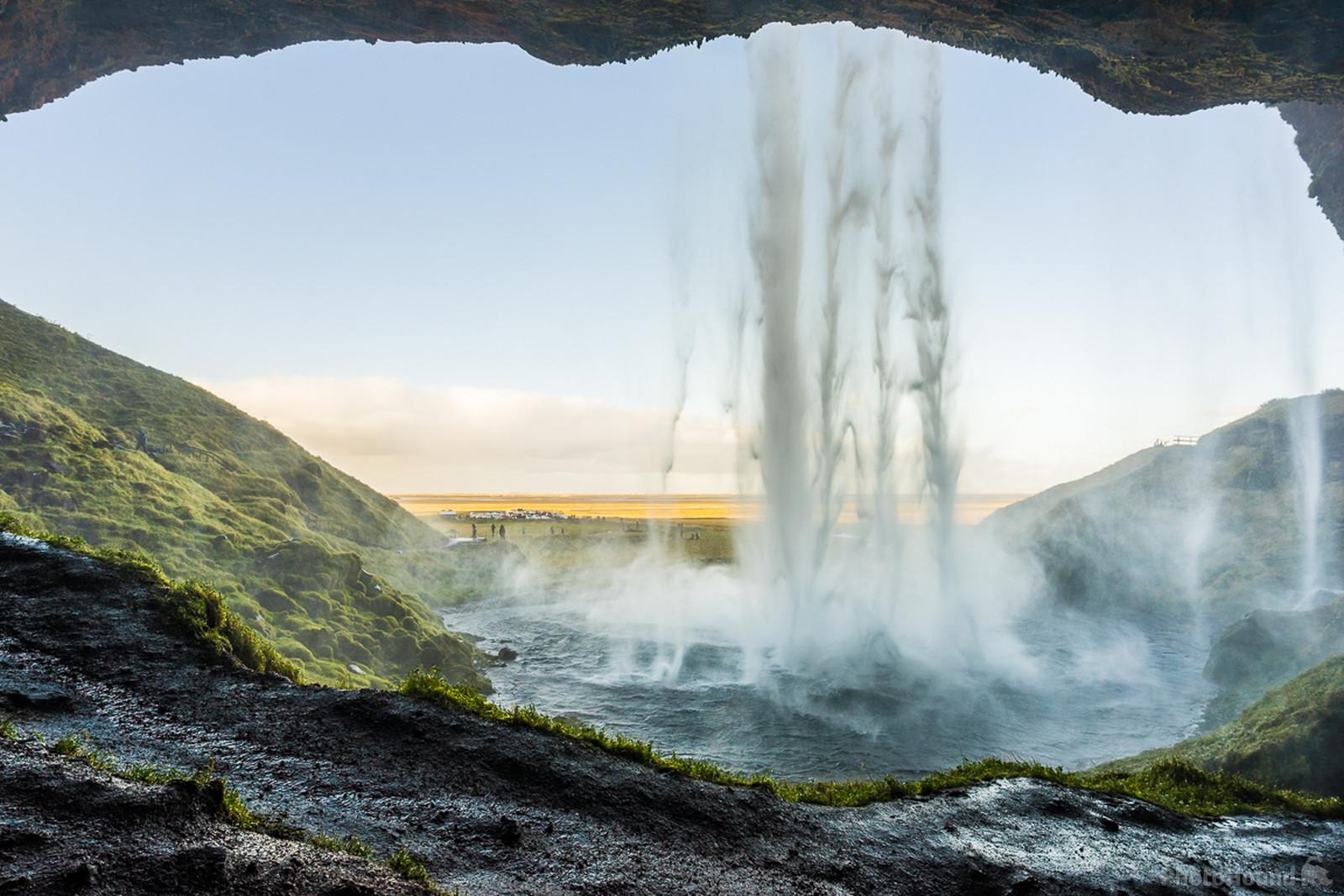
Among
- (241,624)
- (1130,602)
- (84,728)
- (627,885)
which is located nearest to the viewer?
(627,885)

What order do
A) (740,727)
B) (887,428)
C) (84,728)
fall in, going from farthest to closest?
1. (887,428)
2. (740,727)
3. (84,728)

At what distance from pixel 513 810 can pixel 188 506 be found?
89.8 ft

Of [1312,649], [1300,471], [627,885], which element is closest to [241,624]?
[627,885]

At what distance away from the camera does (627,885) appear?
673cm

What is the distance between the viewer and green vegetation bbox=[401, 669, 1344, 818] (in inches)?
392

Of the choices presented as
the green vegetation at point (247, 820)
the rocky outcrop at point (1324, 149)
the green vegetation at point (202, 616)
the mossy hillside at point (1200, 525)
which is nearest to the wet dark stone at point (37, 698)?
the green vegetation at point (247, 820)

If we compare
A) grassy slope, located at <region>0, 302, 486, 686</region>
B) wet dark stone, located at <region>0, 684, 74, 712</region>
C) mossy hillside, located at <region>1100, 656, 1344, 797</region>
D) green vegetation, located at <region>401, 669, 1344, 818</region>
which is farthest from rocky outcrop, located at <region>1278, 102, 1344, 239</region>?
wet dark stone, located at <region>0, 684, 74, 712</region>

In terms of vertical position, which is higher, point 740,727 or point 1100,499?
point 1100,499

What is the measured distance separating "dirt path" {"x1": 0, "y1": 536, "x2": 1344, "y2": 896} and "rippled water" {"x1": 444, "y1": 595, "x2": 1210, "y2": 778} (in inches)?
395

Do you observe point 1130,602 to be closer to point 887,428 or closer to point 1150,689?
point 1150,689

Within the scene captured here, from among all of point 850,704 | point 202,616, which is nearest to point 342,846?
point 202,616

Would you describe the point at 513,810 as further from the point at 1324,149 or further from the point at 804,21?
the point at 1324,149

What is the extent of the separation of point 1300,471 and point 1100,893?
5322cm

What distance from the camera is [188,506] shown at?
27766 mm
